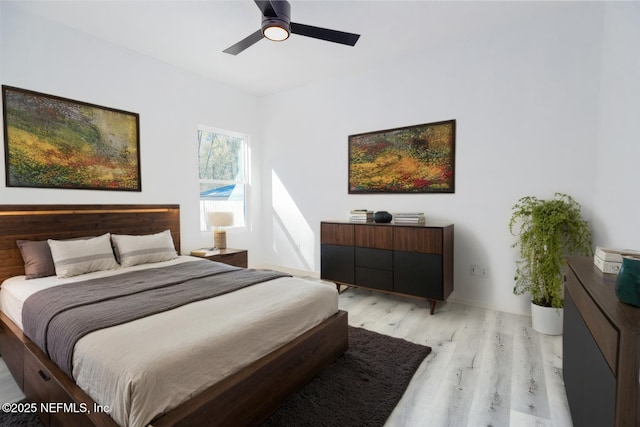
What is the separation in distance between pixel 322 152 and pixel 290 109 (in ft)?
2.96

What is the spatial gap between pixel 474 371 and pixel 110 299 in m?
2.42

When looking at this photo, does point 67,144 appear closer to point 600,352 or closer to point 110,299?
point 110,299

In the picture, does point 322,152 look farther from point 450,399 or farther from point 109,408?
point 109,408

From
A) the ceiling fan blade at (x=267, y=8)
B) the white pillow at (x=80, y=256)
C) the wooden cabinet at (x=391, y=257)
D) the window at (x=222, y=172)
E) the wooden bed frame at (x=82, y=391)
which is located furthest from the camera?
the window at (x=222, y=172)

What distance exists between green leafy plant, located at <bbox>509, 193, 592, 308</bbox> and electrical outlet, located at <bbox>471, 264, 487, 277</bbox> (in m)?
0.41

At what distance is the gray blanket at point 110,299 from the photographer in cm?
149

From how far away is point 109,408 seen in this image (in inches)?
46.4

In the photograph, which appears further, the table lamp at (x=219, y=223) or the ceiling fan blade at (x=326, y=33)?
the table lamp at (x=219, y=223)

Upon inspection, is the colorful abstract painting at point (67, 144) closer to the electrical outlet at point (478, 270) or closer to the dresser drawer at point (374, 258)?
the dresser drawer at point (374, 258)

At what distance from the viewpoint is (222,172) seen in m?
4.46

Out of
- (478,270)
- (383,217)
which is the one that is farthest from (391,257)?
(478,270)

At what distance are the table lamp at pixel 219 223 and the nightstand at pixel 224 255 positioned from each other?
14 cm

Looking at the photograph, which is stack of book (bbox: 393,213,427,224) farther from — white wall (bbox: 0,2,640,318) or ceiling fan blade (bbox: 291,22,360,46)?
ceiling fan blade (bbox: 291,22,360,46)

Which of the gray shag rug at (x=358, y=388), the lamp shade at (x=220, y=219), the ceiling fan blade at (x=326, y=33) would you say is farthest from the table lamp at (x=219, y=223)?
the ceiling fan blade at (x=326, y=33)
